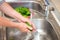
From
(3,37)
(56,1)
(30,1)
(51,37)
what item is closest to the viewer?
(3,37)

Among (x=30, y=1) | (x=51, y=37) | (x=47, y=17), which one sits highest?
(x=30, y=1)

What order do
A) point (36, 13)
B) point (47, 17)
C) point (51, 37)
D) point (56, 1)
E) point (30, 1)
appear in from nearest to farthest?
1. point (51, 37)
2. point (47, 17)
3. point (36, 13)
4. point (30, 1)
5. point (56, 1)

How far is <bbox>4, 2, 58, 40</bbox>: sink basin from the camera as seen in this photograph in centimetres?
128

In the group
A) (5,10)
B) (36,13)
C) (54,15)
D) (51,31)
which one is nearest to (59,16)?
(54,15)

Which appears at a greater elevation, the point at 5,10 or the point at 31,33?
the point at 5,10

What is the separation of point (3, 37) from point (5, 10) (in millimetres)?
281

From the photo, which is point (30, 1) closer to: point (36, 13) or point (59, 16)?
point (36, 13)

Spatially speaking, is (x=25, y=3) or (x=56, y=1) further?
(x=56, y=1)

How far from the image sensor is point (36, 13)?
1.66 metres

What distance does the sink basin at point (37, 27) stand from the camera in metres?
1.28

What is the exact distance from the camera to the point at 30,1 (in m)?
1.78

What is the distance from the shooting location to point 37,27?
4.86 feet

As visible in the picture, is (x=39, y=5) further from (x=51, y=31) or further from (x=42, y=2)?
(x=51, y=31)

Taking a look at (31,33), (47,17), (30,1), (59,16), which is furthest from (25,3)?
(31,33)
